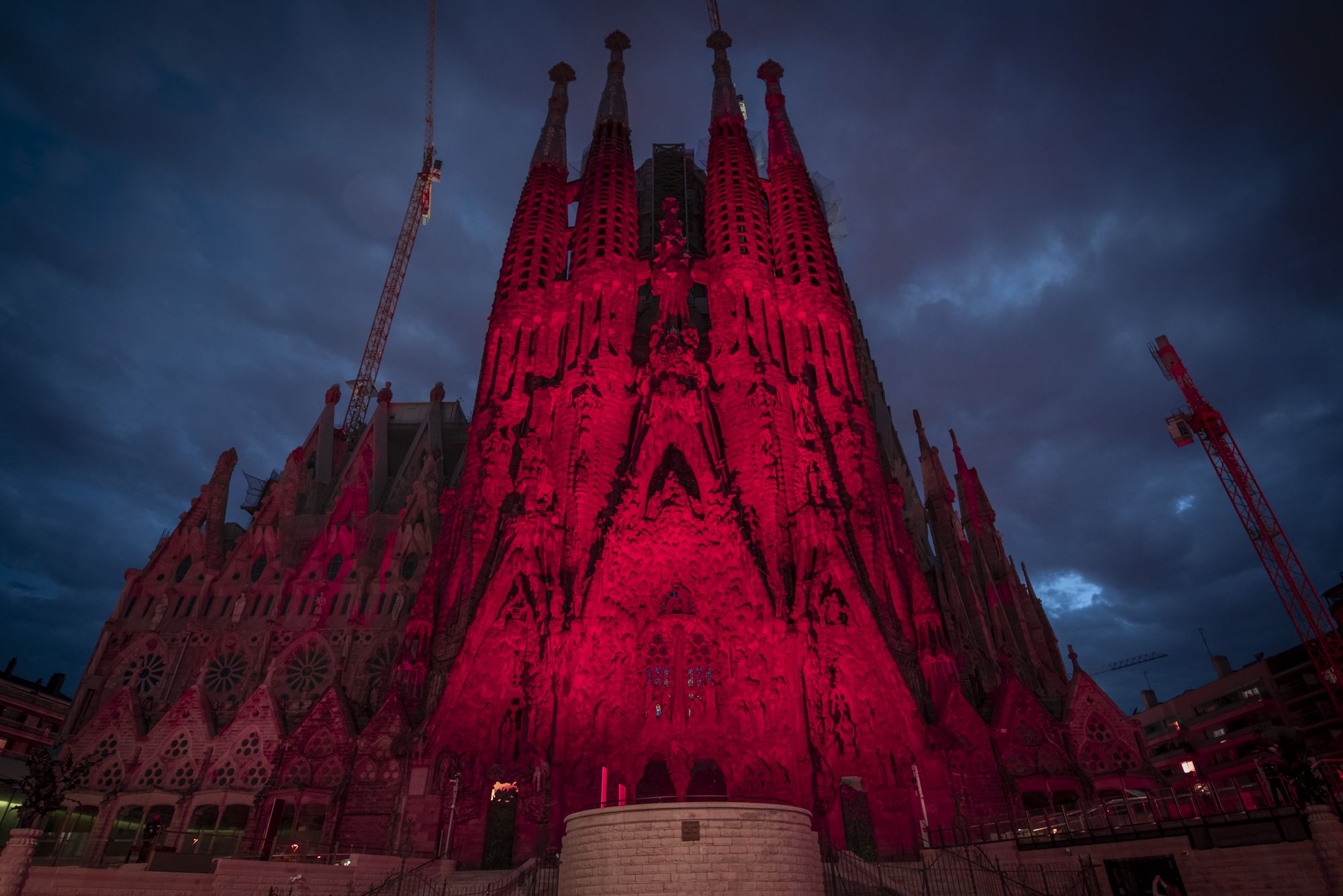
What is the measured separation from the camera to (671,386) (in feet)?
126

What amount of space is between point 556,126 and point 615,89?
21.1ft

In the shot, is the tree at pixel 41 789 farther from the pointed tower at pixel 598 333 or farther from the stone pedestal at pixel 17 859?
the pointed tower at pixel 598 333

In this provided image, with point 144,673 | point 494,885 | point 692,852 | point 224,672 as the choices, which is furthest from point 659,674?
point 144,673

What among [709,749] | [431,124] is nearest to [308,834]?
[709,749]

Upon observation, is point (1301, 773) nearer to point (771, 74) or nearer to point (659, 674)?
point (659, 674)

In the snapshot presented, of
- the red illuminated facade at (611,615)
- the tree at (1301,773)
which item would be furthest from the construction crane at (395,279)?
the tree at (1301,773)

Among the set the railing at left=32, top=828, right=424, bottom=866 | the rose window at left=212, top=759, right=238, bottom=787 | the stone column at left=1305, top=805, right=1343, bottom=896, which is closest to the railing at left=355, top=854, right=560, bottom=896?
the railing at left=32, top=828, right=424, bottom=866

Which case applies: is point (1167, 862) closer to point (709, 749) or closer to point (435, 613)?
point (709, 749)

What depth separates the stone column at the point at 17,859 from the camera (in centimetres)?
1795

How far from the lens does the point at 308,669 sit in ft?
124

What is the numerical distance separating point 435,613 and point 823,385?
23215mm

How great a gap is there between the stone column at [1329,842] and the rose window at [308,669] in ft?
125

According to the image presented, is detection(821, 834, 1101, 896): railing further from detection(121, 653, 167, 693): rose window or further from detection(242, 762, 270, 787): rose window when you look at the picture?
detection(121, 653, 167, 693): rose window

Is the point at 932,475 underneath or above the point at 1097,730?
above
